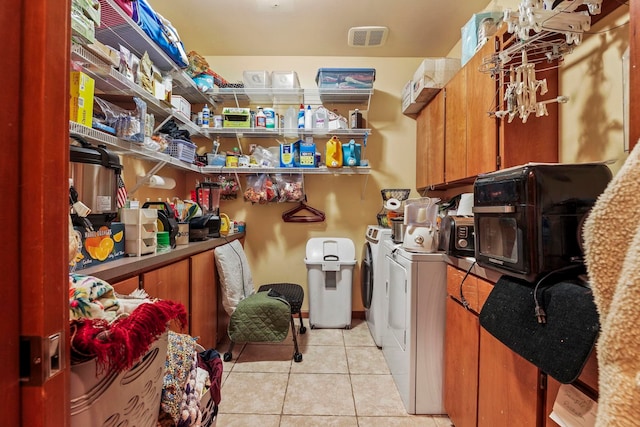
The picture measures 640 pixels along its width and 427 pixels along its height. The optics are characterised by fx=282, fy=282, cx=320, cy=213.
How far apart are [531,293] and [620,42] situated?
125cm

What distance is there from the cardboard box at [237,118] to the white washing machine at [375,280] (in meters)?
1.61

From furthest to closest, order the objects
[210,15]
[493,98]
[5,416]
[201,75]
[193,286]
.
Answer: [201,75], [210,15], [193,286], [493,98], [5,416]

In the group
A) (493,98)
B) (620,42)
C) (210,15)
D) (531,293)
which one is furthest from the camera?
(210,15)

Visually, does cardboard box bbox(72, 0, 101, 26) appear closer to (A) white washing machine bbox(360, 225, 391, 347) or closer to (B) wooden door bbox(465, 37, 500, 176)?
(B) wooden door bbox(465, 37, 500, 176)

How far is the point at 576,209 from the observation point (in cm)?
90

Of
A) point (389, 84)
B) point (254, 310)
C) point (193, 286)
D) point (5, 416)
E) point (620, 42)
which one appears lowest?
point (254, 310)

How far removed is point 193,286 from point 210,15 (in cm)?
222

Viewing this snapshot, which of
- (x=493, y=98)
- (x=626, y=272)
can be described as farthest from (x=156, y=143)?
(x=626, y=272)

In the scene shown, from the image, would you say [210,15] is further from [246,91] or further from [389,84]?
[389,84]

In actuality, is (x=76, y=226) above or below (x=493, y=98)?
below

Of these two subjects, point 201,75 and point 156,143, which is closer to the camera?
point 156,143

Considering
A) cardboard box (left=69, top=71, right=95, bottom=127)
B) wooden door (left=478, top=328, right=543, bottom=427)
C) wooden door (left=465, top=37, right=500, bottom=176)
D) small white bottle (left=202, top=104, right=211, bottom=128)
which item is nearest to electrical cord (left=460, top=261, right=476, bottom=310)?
wooden door (left=478, top=328, right=543, bottom=427)

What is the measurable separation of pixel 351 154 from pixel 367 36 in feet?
3.54

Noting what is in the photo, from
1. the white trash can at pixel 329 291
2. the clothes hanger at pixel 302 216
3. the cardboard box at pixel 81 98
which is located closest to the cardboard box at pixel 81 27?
the cardboard box at pixel 81 98
